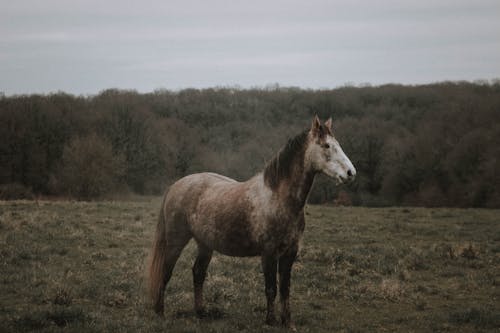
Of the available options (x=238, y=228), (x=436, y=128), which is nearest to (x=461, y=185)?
(x=436, y=128)

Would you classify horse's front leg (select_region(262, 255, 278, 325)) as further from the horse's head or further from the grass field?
the horse's head

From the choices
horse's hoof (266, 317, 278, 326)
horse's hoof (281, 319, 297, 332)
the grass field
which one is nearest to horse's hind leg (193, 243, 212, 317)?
the grass field

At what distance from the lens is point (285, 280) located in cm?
768

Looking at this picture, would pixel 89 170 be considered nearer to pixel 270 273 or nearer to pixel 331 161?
pixel 270 273

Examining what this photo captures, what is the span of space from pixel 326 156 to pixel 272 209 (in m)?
1.07

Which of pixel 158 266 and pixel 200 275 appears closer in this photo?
pixel 200 275

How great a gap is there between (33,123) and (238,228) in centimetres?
5326

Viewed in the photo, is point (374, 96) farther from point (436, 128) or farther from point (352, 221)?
point (352, 221)

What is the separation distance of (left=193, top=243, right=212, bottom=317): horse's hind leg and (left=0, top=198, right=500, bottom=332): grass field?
0.21 metres

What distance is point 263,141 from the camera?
2783 inches

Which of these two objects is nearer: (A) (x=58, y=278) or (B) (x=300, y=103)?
(A) (x=58, y=278)

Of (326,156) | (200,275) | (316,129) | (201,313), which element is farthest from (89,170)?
(326,156)

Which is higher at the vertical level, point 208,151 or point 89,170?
point 208,151

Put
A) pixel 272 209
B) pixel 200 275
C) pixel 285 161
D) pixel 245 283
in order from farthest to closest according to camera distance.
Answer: pixel 245 283, pixel 200 275, pixel 285 161, pixel 272 209
